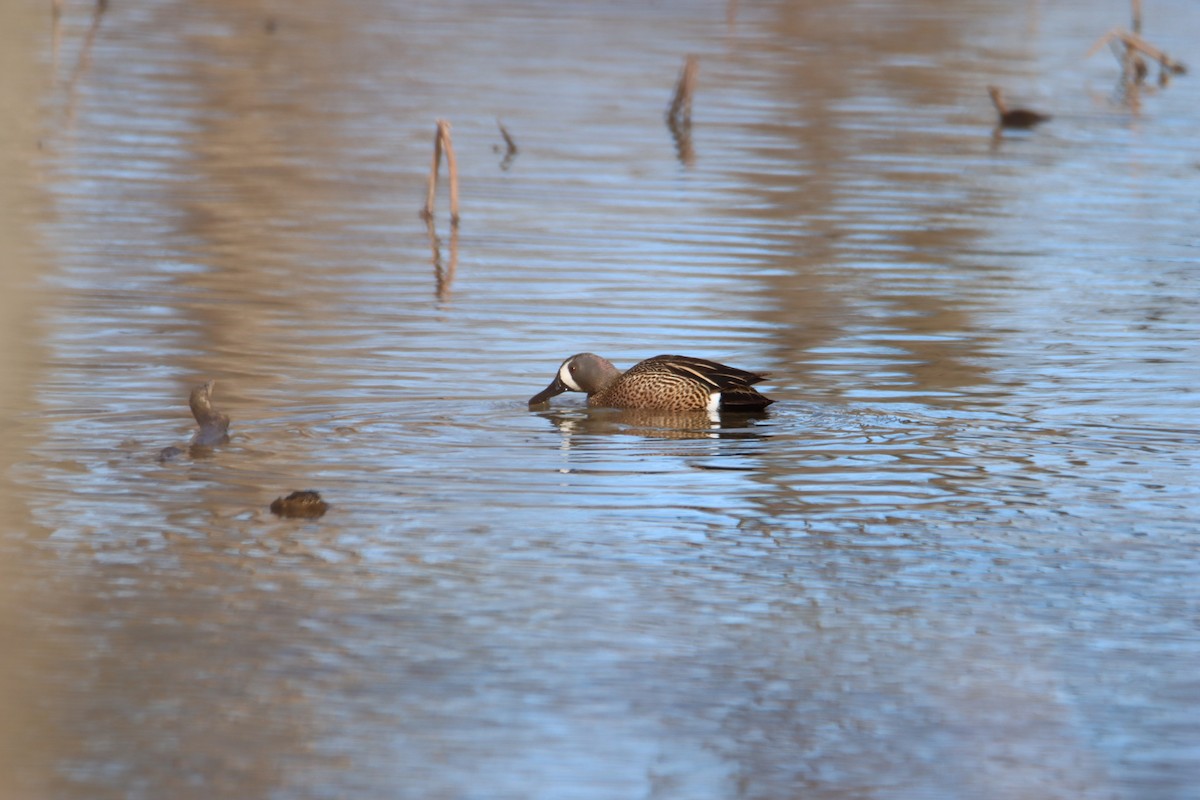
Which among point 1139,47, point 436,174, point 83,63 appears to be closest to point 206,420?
point 436,174

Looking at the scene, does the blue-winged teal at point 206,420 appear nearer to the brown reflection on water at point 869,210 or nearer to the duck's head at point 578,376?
the duck's head at point 578,376

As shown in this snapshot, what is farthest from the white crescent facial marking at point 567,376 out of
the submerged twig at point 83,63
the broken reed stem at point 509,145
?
the submerged twig at point 83,63

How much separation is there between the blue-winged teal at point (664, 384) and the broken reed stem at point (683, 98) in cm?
1330

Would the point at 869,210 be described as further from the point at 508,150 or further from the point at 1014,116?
the point at 1014,116

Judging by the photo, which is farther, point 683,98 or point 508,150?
point 683,98

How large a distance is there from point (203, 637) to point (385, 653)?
0.61m

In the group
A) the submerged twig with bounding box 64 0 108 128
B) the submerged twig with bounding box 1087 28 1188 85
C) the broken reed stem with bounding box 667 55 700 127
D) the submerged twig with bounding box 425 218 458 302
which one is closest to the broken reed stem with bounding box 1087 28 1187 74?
the submerged twig with bounding box 1087 28 1188 85

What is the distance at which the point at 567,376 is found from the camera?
1048 cm

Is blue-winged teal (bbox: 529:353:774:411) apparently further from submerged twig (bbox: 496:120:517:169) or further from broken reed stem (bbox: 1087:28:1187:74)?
broken reed stem (bbox: 1087:28:1187:74)

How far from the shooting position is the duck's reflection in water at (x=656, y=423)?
10.0m

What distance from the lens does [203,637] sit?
21.8ft

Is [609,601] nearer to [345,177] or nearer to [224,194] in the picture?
[224,194]

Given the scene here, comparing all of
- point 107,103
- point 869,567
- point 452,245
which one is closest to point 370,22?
point 107,103

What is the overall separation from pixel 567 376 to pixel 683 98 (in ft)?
44.5
